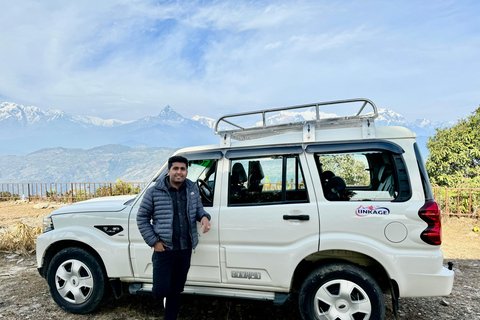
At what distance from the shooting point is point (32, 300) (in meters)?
4.31

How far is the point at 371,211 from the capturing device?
2951 mm

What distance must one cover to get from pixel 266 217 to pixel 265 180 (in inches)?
17.8

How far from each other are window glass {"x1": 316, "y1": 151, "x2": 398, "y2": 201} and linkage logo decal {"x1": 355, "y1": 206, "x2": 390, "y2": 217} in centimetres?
10

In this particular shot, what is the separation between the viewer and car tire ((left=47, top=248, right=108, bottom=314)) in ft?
12.1

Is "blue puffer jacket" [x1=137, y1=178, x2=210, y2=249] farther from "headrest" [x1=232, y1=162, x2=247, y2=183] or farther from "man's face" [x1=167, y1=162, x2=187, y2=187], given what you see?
"headrest" [x1=232, y1=162, x2=247, y2=183]

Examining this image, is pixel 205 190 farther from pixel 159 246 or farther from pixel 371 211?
pixel 371 211

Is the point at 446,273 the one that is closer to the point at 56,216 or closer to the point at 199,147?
the point at 199,147

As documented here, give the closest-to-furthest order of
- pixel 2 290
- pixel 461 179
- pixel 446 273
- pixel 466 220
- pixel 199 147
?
pixel 446 273, pixel 199 147, pixel 2 290, pixel 466 220, pixel 461 179

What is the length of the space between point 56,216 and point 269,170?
269 centimetres

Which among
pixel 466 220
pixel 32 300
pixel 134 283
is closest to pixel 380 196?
pixel 134 283

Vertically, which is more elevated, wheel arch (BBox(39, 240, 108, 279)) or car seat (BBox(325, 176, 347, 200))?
car seat (BBox(325, 176, 347, 200))

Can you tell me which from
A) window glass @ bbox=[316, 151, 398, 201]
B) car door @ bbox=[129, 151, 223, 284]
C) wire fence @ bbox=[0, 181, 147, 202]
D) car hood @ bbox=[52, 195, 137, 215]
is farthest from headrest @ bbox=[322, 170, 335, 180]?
wire fence @ bbox=[0, 181, 147, 202]

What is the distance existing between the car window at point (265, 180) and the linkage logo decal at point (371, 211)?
56cm

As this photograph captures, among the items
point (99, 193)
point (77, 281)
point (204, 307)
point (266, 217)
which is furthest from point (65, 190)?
point (266, 217)
